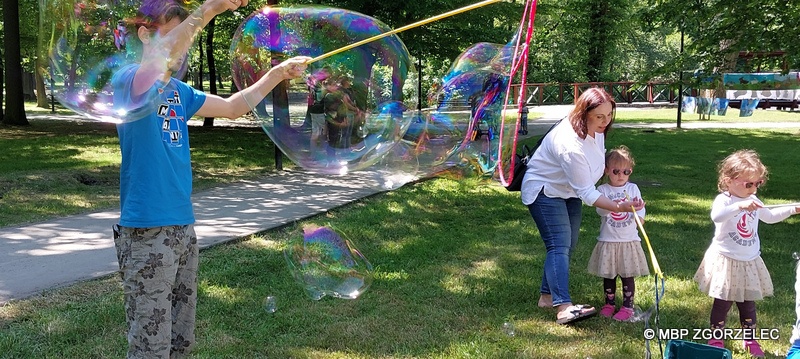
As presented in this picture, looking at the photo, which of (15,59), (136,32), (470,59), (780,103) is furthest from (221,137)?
(780,103)

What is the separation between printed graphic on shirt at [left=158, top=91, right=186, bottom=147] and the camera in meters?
2.90

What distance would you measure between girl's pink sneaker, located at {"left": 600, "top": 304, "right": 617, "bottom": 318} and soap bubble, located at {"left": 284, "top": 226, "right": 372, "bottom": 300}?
5.43ft

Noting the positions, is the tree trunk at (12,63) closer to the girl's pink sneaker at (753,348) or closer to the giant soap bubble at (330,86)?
the giant soap bubble at (330,86)

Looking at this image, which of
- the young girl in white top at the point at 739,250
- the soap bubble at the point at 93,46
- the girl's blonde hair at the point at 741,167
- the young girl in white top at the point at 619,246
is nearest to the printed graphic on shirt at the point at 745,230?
the young girl in white top at the point at 739,250

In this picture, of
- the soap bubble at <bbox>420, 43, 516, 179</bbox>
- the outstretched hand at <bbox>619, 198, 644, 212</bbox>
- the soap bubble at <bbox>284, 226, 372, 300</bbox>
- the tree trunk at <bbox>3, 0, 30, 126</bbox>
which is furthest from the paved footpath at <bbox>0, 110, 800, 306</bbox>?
the tree trunk at <bbox>3, 0, 30, 126</bbox>

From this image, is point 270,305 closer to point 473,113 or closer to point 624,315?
point 473,113

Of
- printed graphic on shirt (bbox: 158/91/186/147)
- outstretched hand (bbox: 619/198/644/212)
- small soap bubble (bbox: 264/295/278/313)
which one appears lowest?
small soap bubble (bbox: 264/295/278/313)

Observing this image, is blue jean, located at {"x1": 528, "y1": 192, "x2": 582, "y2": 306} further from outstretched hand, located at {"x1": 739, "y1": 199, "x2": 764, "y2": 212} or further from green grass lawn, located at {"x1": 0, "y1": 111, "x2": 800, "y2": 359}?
outstretched hand, located at {"x1": 739, "y1": 199, "x2": 764, "y2": 212}

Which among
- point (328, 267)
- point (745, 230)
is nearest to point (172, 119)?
point (328, 267)

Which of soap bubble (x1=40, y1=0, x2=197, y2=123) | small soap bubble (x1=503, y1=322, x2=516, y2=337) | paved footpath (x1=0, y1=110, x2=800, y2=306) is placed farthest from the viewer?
paved footpath (x1=0, y1=110, x2=800, y2=306)

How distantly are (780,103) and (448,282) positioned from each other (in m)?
31.6

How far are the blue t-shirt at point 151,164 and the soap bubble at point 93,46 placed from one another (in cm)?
9

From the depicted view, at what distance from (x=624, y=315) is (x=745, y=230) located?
1.02 m

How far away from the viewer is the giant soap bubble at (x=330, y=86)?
164 inches
